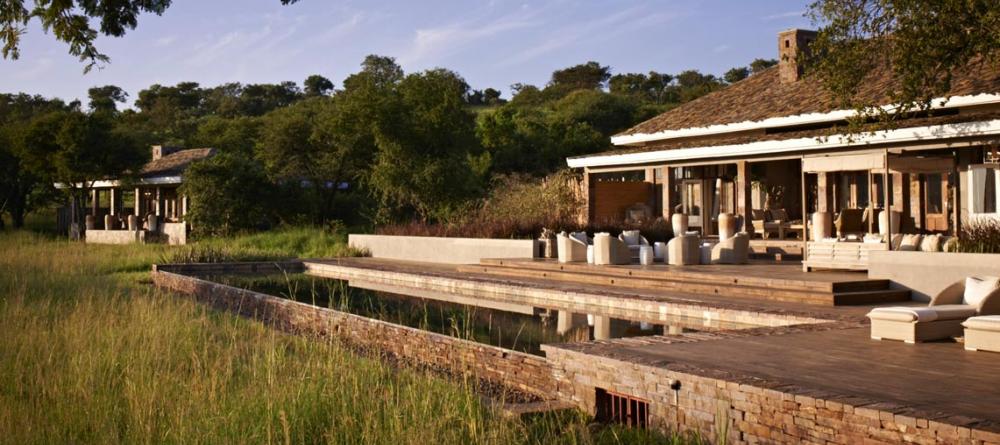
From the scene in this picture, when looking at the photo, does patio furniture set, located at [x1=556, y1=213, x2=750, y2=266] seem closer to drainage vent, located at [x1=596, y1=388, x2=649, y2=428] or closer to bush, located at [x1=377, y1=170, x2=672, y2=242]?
bush, located at [x1=377, y1=170, x2=672, y2=242]

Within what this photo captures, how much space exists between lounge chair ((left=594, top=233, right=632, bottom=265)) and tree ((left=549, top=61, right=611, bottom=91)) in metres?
58.1

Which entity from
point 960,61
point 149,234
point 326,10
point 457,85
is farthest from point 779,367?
point 149,234

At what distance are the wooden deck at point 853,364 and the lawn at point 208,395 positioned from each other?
2.71 feet

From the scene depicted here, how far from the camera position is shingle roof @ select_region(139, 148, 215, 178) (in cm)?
3503

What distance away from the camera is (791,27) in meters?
20.8

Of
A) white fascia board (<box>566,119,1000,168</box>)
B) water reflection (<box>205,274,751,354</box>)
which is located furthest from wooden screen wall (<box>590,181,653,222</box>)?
water reflection (<box>205,274,751,354</box>)

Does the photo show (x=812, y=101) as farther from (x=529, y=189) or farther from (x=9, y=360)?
(x=9, y=360)

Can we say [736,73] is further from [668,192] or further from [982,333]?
[982,333]

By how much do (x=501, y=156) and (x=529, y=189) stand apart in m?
15.8

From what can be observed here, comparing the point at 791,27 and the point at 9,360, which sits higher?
the point at 791,27

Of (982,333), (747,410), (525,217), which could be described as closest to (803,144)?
(525,217)

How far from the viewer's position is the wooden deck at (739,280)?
11.0 m

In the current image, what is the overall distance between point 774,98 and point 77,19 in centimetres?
1438

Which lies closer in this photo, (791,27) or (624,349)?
(624,349)
